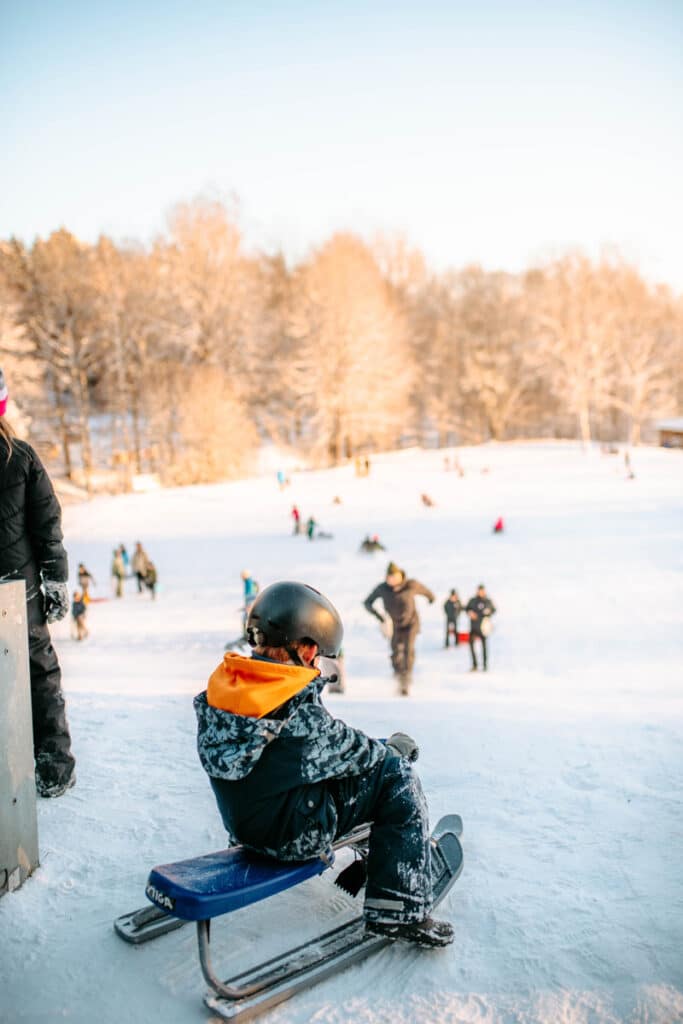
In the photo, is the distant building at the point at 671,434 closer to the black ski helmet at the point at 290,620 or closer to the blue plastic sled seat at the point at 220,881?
the black ski helmet at the point at 290,620

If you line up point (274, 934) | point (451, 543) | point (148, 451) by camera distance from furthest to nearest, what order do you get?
point (148, 451) < point (451, 543) < point (274, 934)

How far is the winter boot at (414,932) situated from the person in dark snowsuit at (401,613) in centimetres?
757

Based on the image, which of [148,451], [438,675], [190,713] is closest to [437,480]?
[148,451]

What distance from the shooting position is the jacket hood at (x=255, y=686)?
249 centimetres

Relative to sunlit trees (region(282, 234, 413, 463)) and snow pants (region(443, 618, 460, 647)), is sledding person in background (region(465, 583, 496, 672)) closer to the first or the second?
snow pants (region(443, 618, 460, 647))

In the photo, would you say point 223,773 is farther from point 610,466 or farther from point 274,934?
point 610,466

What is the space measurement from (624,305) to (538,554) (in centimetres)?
3535

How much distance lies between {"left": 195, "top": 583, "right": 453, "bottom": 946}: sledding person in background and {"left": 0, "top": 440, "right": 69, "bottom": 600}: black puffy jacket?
1.56 meters

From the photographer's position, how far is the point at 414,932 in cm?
268

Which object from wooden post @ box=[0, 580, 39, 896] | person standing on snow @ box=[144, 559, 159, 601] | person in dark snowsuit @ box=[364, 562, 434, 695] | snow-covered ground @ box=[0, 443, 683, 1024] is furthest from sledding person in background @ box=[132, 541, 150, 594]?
wooden post @ box=[0, 580, 39, 896]

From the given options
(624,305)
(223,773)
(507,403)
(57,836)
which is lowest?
(57,836)

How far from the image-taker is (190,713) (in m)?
6.49

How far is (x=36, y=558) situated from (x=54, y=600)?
25cm

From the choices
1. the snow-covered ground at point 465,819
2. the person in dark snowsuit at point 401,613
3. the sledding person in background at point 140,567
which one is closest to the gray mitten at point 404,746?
the snow-covered ground at point 465,819
